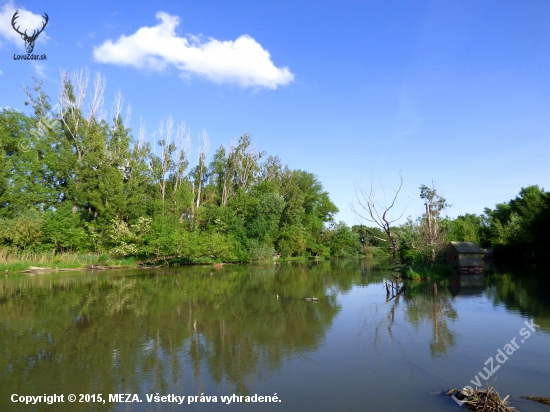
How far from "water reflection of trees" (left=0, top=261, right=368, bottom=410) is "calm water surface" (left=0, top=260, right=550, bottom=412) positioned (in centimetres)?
4

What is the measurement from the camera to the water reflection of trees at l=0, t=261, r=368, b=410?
21.8ft

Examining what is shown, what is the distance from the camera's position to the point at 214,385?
6.23 m

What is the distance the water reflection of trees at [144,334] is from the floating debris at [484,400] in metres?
3.42

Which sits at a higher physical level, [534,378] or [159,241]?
[159,241]

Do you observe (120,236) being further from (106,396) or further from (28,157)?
(106,396)

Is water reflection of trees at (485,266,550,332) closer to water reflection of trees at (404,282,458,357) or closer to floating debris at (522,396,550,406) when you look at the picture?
water reflection of trees at (404,282,458,357)

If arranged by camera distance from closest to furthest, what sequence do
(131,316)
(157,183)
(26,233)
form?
(131,316)
(26,233)
(157,183)

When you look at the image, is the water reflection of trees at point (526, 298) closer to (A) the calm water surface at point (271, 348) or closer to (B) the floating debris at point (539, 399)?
(A) the calm water surface at point (271, 348)

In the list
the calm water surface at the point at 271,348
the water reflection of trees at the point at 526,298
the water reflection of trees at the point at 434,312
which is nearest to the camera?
the calm water surface at the point at 271,348

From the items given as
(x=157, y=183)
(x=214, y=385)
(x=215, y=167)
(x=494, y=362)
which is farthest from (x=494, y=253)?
(x=214, y=385)

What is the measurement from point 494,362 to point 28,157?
124 ft

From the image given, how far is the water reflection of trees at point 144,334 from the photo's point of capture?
6656mm

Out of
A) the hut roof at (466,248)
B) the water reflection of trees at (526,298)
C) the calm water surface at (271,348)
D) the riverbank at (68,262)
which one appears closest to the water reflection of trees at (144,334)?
the calm water surface at (271,348)

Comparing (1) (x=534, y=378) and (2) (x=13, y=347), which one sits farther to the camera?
(2) (x=13, y=347)
